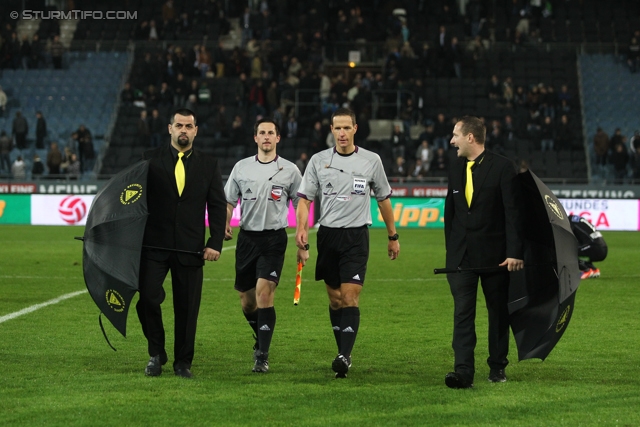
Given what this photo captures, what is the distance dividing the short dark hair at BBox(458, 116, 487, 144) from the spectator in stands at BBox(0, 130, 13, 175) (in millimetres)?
26705

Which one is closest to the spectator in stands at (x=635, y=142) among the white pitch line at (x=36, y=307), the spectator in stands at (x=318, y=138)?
the spectator in stands at (x=318, y=138)

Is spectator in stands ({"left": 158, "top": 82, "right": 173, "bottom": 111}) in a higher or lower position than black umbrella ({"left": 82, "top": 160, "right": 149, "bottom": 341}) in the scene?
higher

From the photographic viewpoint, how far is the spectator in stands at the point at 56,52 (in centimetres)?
3653

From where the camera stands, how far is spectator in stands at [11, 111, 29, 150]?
33.0 metres

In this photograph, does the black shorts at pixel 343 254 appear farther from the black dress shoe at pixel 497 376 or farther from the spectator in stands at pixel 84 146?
the spectator in stands at pixel 84 146

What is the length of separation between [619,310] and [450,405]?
624 cm

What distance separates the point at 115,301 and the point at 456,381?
261cm

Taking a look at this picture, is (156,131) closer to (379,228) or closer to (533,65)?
(379,228)

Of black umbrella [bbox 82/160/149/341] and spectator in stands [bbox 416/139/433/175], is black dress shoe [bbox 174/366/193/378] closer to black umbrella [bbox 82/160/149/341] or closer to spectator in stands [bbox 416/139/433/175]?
black umbrella [bbox 82/160/149/341]

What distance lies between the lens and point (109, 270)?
781 centimetres

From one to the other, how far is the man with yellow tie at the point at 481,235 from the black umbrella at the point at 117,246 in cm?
237

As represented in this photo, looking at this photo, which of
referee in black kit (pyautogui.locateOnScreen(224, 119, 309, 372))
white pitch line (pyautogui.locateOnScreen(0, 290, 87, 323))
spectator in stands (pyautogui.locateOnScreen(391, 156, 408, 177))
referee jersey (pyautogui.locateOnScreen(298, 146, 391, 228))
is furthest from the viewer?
spectator in stands (pyautogui.locateOnScreen(391, 156, 408, 177))

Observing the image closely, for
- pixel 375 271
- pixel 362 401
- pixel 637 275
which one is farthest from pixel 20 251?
pixel 362 401

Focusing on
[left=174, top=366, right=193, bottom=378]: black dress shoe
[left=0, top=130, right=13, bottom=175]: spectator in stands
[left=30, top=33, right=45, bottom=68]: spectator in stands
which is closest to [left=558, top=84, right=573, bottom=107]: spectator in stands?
[left=0, top=130, right=13, bottom=175]: spectator in stands
